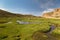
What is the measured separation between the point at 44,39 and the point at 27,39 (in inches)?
229

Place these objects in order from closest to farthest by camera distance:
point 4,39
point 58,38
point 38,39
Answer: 1. point 4,39
2. point 38,39
3. point 58,38

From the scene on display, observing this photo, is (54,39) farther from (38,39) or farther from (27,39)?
(27,39)

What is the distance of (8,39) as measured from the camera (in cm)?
4141

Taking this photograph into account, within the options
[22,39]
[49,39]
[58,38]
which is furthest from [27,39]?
[58,38]

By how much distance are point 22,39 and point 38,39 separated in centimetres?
527

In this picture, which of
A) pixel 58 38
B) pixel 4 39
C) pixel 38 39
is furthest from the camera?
pixel 58 38

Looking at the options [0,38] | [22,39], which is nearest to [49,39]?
[22,39]

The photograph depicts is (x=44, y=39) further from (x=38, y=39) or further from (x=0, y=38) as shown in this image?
(x=0, y=38)

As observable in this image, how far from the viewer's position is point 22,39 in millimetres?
42375

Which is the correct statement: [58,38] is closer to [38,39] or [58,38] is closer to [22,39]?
[38,39]

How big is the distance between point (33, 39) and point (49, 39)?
221 inches

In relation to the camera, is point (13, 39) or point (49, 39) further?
point (49, 39)

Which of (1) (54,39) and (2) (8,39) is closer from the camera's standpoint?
(2) (8,39)

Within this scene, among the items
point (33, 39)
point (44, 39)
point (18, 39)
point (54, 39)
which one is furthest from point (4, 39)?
point (54, 39)
